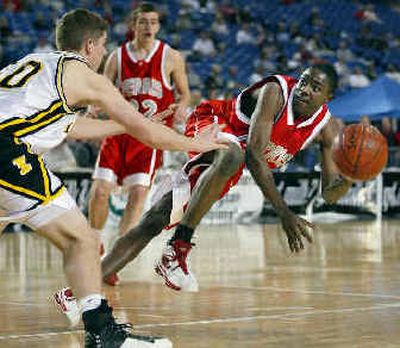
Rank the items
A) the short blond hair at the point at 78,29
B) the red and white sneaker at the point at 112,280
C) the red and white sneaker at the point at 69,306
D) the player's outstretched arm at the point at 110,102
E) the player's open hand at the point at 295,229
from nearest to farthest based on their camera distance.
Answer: the player's outstretched arm at the point at 110,102
the short blond hair at the point at 78,29
the red and white sneaker at the point at 69,306
the player's open hand at the point at 295,229
the red and white sneaker at the point at 112,280

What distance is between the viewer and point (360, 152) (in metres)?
7.00

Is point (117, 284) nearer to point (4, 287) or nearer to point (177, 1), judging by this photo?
point (4, 287)

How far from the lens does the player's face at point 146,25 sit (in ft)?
30.2

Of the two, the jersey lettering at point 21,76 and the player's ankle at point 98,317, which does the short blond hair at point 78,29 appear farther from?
the player's ankle at point 98,317

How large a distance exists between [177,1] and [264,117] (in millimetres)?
18316

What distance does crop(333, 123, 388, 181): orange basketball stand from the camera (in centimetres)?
700

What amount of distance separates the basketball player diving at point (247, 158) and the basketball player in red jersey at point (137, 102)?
1494 mm

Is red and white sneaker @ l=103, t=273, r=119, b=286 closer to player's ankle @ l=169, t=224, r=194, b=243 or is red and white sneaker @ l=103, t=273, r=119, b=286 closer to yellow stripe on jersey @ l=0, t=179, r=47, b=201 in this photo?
player's ankle @ l=169, t=224, r=194, b=243

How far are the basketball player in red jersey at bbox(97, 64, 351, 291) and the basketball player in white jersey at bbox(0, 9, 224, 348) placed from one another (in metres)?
1.64

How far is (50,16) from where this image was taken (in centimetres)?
2162

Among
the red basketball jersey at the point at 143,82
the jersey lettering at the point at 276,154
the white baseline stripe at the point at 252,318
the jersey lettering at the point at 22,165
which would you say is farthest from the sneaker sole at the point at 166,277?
the red basketball jersey at the point at 143,82

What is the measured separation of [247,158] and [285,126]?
0.53 metres

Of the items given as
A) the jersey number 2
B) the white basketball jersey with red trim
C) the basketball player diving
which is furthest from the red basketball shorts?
the white basketball jersey with red trim

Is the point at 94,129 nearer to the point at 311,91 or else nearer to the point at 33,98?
the point at 33,98
